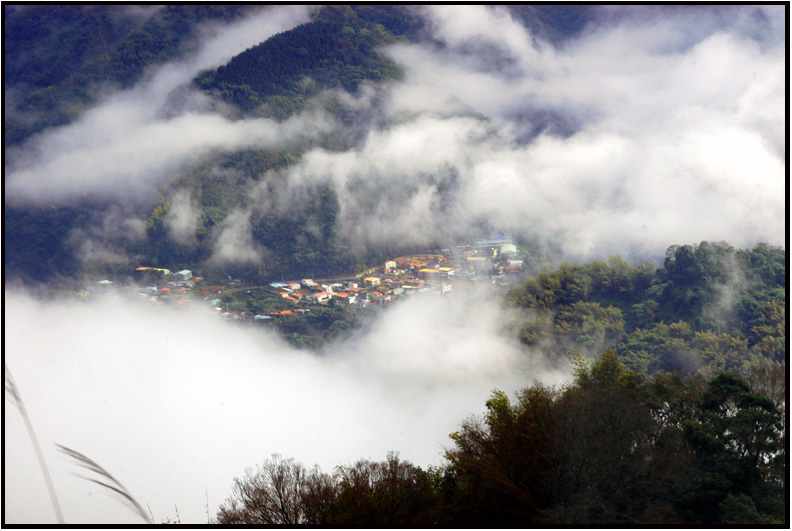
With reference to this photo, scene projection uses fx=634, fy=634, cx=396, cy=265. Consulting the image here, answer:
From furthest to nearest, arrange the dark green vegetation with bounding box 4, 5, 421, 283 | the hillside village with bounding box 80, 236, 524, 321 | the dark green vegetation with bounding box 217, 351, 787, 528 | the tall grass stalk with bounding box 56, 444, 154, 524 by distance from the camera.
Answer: the dark green vegetation with bounding box 4, 5, 421, 283 < the hillside village with bounding box 80, 236, 524, 321 < the dark green vegetation with bounding box 217, 351, 787, 528 < the tall grass stalk with bounding box 56, 444, 154, 524

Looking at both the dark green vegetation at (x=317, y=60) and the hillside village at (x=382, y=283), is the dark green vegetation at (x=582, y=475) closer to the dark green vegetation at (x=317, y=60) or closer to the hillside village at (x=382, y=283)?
the hillside village at (x=382, y=283)

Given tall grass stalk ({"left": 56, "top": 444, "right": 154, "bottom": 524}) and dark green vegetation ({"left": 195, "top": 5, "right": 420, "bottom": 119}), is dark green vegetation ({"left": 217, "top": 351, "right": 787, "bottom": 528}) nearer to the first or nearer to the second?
tall grass stalk ({"left": 56, "top": 444, "right": 154, "bottom": 524})

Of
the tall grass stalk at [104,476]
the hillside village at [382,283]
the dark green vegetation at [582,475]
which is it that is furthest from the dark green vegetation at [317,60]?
the tall grass stalk at [104,476]

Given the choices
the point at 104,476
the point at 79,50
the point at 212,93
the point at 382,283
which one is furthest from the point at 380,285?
the point at 104,476

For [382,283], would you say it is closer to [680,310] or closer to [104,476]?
[680,310]

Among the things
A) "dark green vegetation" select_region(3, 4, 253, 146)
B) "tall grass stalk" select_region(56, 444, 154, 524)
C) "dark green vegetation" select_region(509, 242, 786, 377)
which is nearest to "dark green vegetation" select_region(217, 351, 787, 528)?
"tall grass stalk" select_region(56, 444, 154, 524)
